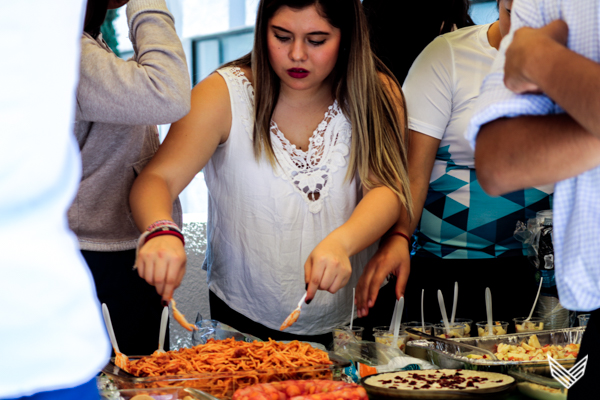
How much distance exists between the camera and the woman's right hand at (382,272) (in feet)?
4.98

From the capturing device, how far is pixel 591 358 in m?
0.85

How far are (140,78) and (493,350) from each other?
3.41 ft

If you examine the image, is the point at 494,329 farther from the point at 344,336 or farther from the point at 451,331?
the point at 344,336

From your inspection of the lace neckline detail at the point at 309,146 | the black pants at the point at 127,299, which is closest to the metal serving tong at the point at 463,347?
the lace neckline detail at the point at 309,146

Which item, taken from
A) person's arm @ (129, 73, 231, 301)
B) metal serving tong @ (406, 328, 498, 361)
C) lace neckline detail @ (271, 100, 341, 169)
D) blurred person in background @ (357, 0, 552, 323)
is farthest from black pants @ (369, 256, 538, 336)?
person's arm @ (129, 73, 231, 301)

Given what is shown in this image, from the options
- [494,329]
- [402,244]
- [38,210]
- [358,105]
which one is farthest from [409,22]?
[38,210]

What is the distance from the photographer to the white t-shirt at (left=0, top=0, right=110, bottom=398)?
18.6 inches

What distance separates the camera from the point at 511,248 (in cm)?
177

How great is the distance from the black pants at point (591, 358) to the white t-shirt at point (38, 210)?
27.0 inches

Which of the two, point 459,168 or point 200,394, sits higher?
point 459,168

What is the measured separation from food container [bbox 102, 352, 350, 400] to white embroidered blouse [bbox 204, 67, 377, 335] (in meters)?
0.45

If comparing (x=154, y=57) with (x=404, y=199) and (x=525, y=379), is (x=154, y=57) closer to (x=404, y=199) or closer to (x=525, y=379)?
(x=404, y=199)

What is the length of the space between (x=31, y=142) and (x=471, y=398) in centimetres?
87

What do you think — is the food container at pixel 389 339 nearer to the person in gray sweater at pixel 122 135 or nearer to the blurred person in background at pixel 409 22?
the person in gray sweater at pixel 122 135
